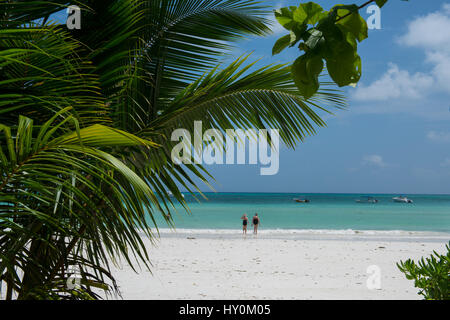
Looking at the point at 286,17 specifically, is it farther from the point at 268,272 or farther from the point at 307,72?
the point at 268,272

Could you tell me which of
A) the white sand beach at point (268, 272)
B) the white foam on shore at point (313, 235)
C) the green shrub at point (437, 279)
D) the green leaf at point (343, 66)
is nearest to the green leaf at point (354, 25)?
the green leaf at point (343, 66)

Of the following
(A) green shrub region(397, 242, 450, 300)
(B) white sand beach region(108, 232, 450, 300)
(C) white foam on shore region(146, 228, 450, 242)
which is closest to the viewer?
(A) green shrub region(397, 242, 450, 300)

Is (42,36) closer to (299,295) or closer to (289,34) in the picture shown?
(289,34)

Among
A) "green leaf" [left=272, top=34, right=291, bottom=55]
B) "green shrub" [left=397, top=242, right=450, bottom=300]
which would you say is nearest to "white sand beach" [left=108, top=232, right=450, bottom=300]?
"green shrub" [left=397, top=242, right=450, bottom=300]

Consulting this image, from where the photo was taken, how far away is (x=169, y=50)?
3.01 meters

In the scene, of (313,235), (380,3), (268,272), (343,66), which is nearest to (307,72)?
(343,66)

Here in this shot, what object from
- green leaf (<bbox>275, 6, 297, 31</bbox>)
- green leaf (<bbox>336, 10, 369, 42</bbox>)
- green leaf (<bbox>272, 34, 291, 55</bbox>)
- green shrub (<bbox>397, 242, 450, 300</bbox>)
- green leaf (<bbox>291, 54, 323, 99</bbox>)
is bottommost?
green shrub (<bbox>397, 242, 450, 300</bbox>)

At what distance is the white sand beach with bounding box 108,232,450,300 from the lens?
6.94 meters

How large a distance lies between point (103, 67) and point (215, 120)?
0.78 m

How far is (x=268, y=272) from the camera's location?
9195 mm

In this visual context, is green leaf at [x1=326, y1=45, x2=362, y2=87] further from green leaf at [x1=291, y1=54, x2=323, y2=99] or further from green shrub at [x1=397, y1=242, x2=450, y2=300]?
green shrub at [x1=397, y1=242, x2=450, y2=300]

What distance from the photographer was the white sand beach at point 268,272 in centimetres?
694
